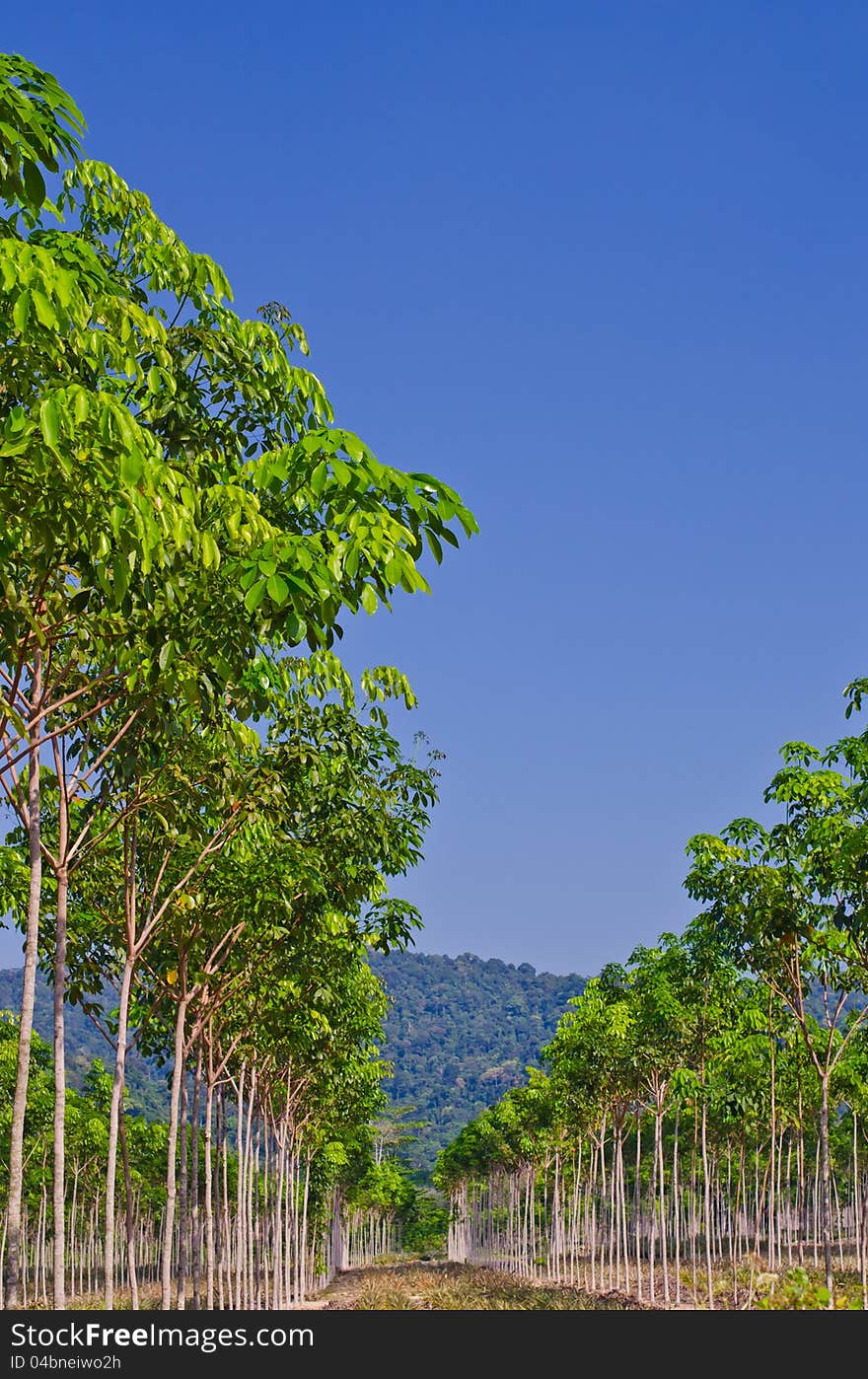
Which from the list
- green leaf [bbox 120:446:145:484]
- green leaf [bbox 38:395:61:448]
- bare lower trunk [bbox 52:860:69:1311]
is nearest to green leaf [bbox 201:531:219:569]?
green leaf [bbox 120:446:145:484]

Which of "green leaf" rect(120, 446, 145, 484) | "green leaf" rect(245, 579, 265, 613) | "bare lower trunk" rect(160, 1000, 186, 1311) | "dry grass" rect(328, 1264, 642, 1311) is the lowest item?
"dry grass" rect(328, 1264, 642, 1311)

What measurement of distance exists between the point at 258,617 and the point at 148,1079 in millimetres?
157865

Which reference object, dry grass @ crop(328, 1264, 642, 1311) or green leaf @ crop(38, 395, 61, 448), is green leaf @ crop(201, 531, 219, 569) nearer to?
green leaf @ crop(38, 395, 61, 448)

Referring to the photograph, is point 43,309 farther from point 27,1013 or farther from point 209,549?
point 27,1013

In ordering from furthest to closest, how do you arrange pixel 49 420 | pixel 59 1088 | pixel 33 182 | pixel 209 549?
pixel 59 1088 < pixel 209 549 < pixel 33 182 < pixel 49 420

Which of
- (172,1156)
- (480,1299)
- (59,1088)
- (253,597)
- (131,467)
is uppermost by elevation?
(131,467)

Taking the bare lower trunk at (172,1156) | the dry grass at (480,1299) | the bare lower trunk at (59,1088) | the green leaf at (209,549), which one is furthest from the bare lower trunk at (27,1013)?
the dry grass at (480,1299)

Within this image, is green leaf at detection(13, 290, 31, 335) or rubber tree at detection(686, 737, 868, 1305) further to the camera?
rubber tree at detection(686, 737, 868, 1305)

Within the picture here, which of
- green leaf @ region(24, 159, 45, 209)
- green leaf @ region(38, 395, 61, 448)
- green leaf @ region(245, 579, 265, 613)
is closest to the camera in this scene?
green leaf @ region(38, 395, 61, 448)

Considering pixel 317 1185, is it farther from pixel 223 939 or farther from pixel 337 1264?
pixel 223 939

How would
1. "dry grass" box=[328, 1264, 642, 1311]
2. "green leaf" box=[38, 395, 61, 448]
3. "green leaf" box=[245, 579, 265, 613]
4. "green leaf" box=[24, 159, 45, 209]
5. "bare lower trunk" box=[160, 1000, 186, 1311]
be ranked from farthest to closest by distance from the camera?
"dry grass" box=[328, 1264, 642, 1311]
"bare lower trunk" box=[160, 1000, 186, 1311]
"green leaf" box=[24, 159, 45, 209]
"green leaf" box=[245, 579, 265, 613]
"green leaf" box=[38, 395, 61, 448]

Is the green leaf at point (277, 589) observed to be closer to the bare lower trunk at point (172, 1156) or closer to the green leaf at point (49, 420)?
the green leaf at point (49, 420)

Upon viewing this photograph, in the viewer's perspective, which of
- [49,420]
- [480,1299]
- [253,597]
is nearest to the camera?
[49,420]

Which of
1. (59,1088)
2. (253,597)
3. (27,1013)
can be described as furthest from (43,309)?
(59,1088)
